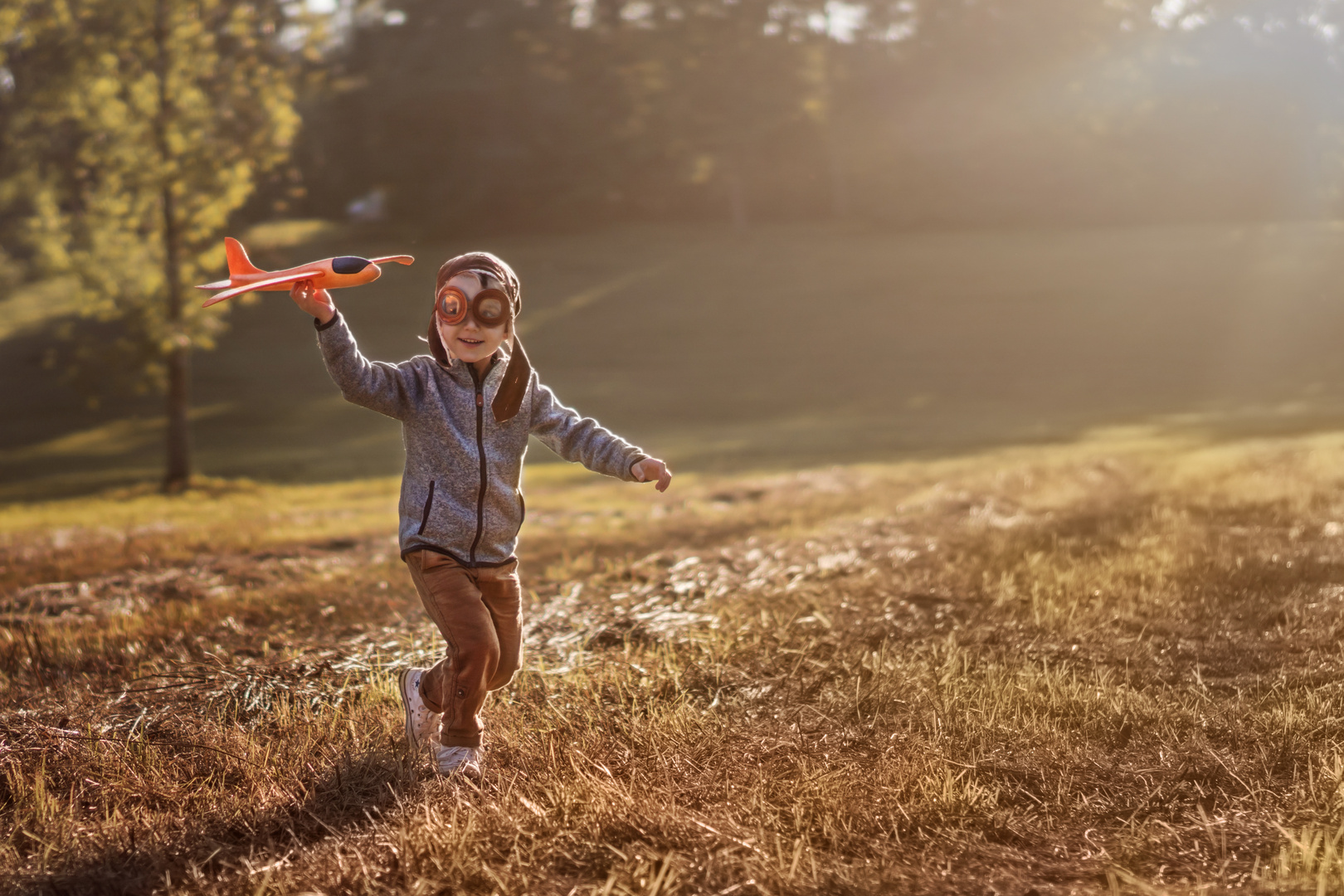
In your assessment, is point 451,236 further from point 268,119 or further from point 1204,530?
point 1204,530

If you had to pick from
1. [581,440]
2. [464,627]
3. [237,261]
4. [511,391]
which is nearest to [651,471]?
[581,440]

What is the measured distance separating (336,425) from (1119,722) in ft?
70.0

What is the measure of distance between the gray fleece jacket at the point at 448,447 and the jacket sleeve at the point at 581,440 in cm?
8

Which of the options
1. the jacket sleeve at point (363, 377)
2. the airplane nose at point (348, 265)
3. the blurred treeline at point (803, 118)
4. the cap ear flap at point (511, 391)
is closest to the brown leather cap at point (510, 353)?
the cap ear flap at point (511, 391)

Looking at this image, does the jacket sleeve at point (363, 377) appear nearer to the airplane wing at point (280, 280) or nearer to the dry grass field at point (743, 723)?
the airplane wing at point (280, 280)

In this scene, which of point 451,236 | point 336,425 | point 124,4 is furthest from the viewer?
point 451,236

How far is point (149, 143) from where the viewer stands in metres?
17.1

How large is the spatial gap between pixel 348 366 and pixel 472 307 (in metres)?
0.46

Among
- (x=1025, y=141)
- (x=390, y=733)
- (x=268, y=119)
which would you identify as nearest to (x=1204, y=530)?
(x=390, y=733)

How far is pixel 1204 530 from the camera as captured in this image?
25.9 feet

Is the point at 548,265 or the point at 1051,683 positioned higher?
the point at 548,265

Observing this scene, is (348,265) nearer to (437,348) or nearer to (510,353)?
(437,348)

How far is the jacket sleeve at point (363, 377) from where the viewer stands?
12.6 ft

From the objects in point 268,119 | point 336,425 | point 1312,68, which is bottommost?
point 336,425
